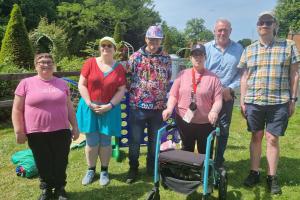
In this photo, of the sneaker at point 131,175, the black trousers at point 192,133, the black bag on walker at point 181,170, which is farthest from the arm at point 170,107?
the sneaker at point 131,175

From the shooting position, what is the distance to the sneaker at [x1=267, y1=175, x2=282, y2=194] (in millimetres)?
4406

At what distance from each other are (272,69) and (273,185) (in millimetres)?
1477

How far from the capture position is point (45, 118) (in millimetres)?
3768

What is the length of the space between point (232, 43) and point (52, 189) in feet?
9.58

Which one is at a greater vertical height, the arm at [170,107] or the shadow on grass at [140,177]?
the arm at [170,107]

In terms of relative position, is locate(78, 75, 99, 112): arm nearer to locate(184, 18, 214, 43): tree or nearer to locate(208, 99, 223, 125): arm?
locate(208, 99, 223, 125): arm

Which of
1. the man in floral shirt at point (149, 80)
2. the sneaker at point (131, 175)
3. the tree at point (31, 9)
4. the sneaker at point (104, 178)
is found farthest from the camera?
the tree at point (31, 9)

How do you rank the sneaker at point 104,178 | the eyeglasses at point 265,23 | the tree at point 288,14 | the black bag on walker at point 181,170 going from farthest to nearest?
the tree at point 288,14, the sneaker at point 104,178, the eyeglasses at point 265,23, the black bag on walker at point 181,170

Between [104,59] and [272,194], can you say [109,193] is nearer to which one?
[104,59]

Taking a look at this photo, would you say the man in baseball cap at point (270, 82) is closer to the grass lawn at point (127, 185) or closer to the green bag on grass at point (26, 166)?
the grass lawn at point (127, 185)

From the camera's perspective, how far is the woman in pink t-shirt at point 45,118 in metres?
3.74

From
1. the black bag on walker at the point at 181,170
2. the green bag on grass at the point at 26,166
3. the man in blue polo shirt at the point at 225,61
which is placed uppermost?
the man in blue polo shirt at the point at 225,61

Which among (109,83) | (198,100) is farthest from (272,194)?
(109,83)

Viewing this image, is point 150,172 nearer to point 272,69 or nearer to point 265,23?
point 272,69
